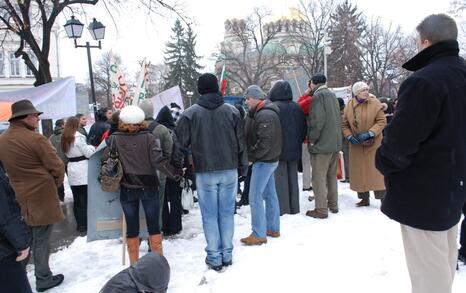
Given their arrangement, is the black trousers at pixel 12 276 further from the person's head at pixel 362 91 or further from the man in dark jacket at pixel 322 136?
the person's head at pixel 362 91

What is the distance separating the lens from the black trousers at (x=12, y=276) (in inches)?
121

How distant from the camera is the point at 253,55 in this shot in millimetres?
56219

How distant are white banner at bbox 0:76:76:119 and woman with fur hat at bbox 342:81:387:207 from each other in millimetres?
4871

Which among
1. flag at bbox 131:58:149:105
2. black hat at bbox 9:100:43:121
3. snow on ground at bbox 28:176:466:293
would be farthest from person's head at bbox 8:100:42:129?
flag at bbox 131:58:149:105

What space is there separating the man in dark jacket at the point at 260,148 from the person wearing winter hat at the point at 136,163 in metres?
1.16

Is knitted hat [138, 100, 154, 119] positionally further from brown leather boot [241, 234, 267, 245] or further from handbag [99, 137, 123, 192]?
brown leather boot [241, 234, 267, 245]

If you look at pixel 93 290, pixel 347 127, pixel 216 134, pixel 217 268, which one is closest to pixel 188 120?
pixel 216 134

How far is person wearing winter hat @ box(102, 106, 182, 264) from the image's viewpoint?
188 inches

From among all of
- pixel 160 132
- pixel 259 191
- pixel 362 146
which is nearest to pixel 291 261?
pixel 259 191

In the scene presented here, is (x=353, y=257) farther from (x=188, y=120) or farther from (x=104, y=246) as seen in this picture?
(x=104, y=246)

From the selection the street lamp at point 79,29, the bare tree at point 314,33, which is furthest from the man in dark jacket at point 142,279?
the bare tree at point 314,33

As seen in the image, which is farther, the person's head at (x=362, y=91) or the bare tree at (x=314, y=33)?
the bare tree at (x=314, y=33)

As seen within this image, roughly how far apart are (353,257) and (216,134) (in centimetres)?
214

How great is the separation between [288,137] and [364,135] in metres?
1.21
